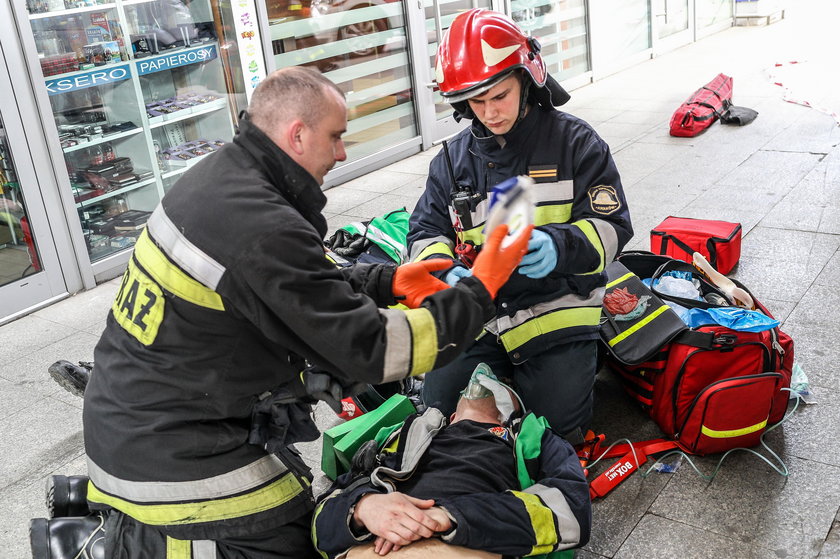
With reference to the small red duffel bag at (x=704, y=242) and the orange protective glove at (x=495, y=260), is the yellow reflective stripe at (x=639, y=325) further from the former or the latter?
the orange protective glove at (x=495, y=260)

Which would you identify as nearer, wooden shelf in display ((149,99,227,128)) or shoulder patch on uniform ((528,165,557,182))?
shoulder patch on uniform ((528,165,557,182))

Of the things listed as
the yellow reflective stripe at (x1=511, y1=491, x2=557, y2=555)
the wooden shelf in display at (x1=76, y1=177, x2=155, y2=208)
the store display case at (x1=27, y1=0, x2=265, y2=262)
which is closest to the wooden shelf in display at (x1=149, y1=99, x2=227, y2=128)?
the store display case at (x1=27, y1=0, x2=265, y2=262)

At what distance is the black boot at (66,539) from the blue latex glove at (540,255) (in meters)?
1.50

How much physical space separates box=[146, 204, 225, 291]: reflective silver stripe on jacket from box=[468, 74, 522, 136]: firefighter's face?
1.28 meters

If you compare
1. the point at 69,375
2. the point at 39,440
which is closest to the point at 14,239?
the point at 39,440

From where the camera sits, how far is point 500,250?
7.27 ft

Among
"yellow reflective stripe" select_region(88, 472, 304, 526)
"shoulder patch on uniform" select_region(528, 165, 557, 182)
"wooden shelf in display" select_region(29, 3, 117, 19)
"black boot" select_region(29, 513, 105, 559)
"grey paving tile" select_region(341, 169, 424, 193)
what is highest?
"wooden shelf in display" select_region(29, 3, 117, 19)

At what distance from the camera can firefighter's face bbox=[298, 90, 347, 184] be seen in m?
2.09

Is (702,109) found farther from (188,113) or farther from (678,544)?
(678,544)

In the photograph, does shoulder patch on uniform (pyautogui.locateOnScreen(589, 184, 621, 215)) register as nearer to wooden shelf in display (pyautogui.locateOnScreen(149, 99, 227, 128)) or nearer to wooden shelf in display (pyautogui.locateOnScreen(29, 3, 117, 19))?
wooden shelf in display (pyautogui.locateOnScreen(29, 3, 117, 19))

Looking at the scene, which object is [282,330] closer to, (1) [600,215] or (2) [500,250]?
(2) [500,250]

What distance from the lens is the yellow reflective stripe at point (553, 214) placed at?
2.98 metres

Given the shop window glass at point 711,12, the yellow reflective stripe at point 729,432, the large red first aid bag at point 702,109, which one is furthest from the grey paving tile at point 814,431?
the shop window glass at point 711,12

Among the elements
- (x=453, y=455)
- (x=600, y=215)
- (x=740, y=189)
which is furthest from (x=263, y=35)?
(x=453, y=455)
